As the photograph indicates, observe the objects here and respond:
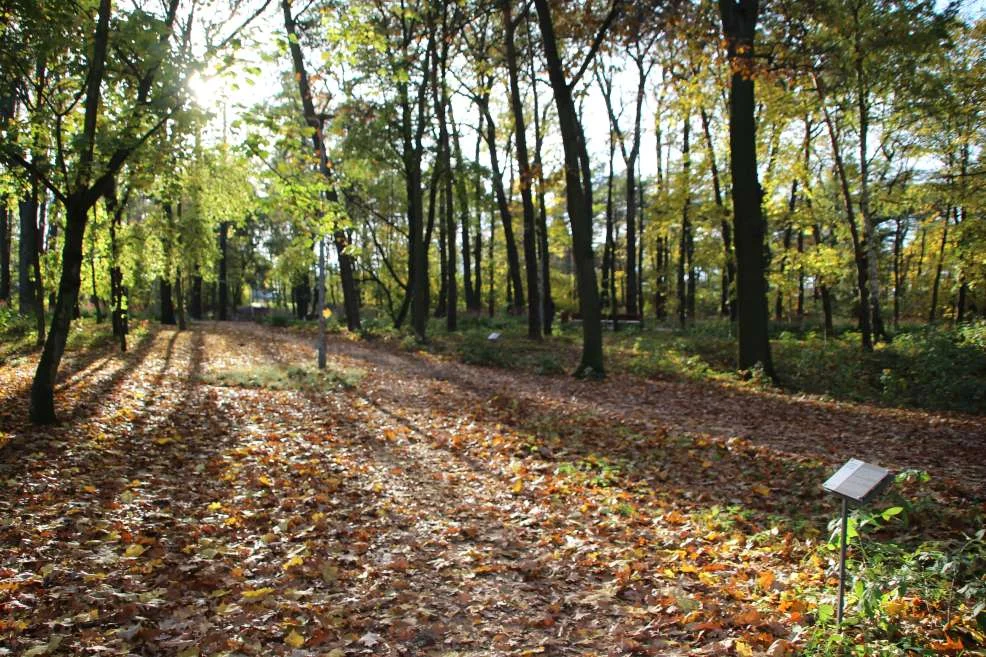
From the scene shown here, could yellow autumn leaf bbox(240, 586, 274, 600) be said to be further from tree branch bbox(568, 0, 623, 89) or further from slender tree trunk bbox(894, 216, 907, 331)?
slender tree trunk bbox(894, 216, 907, 331)

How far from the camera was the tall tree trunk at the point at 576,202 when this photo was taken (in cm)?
1191

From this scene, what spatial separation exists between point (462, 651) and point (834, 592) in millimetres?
2478

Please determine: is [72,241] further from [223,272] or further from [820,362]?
[223,272]

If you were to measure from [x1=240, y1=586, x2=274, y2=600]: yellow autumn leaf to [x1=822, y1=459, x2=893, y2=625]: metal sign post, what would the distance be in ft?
12.1

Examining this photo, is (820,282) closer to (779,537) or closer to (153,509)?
(779,537)

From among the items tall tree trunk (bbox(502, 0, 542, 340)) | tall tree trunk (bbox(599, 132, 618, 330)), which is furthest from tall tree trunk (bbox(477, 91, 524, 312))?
tall tree trunk (bbox(599, 132, 618, 330))

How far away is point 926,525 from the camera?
4617 mm

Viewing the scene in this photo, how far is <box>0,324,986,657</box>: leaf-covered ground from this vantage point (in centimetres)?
356

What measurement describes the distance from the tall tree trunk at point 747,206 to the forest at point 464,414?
6 cm

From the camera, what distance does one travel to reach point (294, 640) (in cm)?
344

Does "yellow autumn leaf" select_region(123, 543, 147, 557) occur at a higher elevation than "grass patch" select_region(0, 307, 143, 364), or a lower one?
lower

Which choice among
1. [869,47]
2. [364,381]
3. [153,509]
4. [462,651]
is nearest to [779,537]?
[462,651]

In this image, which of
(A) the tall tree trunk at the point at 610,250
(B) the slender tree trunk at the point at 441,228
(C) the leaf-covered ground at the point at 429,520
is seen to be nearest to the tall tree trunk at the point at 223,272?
(B) the slender tree trunk at the point at 441,228

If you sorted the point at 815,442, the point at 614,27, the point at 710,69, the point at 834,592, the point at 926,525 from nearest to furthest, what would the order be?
1. the point at 834,592
2. the point at 926,525
3. the point at 815,442
4. the point at 614,27
5. the point at 710,69
